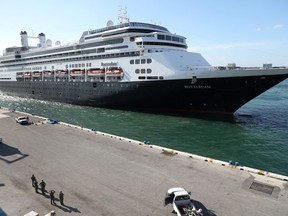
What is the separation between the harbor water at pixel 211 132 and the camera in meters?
22.6

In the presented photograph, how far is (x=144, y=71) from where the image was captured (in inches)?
1519

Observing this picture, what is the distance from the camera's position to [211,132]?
29.9 metres

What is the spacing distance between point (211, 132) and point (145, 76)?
14.2 metres

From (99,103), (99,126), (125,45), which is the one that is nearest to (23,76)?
(99,103)

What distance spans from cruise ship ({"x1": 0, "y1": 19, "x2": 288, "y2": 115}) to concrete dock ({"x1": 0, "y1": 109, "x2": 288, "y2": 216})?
15541 mm

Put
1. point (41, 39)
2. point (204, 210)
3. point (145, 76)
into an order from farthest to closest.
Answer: point (41, 39) → point (145, 76) → point (204, 210)

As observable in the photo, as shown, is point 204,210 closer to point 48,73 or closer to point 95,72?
point 95,72

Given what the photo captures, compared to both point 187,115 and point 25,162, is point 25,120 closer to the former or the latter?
point 25,162

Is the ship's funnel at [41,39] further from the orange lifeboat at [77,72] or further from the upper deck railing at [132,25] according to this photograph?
the upper deck railing at [132,25]

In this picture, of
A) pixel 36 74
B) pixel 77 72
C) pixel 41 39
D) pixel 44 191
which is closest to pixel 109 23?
pixel 77 72

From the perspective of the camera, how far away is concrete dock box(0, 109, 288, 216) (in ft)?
42.0

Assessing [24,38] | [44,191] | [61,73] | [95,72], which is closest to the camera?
[44,191]

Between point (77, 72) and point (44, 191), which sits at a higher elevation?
point (77, 72)

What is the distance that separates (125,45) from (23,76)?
138ft
